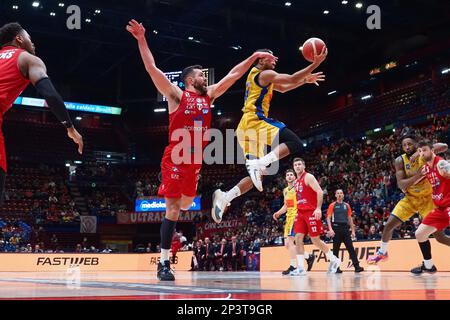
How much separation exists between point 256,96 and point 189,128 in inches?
44.3

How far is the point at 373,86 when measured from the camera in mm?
27375

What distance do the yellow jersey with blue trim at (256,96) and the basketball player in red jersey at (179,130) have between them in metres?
0.45

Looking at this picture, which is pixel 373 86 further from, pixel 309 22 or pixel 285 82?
pixel 285 82

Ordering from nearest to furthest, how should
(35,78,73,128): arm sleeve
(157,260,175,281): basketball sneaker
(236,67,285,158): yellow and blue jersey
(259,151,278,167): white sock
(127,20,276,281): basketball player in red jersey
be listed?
(35,78,73,128): arm sleeve, (127,20,276,281): basketball player in red jersey, (157,260,175,281): basketball sneaker, (259,151,278,167): white sock, (236,67,285,158): yellow and blue jersey

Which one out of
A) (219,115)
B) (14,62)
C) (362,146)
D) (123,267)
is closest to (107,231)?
(219,115)

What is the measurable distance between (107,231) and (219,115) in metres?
9.63

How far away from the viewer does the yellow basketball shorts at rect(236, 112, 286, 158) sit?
6.38 m

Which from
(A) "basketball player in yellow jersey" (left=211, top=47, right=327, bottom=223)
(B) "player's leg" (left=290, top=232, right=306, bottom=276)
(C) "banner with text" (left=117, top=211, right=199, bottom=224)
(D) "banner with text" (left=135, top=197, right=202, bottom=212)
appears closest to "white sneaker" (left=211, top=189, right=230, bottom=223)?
(A) "basketball player in yellow jersey" (left=211, top=47, right=327, bottom=223)

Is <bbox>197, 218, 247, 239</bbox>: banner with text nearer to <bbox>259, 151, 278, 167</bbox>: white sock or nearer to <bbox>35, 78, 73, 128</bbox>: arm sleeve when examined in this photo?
<bbox>259, 151, 278, 167</bbox>: white sock

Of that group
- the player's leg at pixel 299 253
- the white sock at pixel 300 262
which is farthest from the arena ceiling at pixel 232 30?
the white sock at pixel 300 262

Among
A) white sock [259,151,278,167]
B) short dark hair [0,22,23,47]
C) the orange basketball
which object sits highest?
the orange basketball

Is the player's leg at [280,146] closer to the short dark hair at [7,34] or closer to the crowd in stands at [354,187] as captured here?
the short dark hair at [7,34]

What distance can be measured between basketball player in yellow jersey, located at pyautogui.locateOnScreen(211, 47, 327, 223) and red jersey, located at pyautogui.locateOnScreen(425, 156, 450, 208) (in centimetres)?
184

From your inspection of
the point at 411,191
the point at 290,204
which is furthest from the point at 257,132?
Result: the point at 290,204
